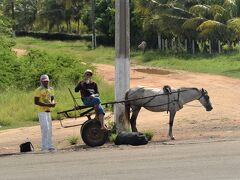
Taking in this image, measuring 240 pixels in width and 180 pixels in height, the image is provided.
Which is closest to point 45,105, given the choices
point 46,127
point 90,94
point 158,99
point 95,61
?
point 46,127

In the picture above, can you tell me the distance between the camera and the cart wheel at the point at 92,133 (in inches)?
607

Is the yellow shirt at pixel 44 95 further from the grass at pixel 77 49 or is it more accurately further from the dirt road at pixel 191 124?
the grass at pixel 77 49

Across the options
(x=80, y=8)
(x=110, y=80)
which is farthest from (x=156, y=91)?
(x=80, y=8)

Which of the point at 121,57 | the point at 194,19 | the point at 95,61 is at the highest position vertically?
the point at 194,19

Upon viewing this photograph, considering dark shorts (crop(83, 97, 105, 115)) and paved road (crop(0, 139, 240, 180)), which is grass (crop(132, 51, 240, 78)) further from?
paved road (crop(0, 139, 240, 180))

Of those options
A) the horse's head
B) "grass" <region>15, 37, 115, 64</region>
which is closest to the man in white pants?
the horse's head

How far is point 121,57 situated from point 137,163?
5.91 m

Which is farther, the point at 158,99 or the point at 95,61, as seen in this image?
the point at 95,61

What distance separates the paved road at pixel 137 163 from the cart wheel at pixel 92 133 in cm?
74

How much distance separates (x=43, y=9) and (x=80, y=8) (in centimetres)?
572

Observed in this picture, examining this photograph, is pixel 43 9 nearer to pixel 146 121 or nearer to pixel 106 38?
pixel 106 38

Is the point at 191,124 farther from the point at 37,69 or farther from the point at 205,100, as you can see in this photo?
the point at 37,69

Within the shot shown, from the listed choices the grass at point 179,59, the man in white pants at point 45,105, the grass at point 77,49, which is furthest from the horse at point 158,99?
the grass at point 77,49

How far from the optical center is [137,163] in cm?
1145
